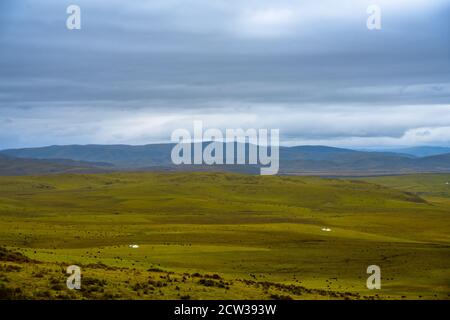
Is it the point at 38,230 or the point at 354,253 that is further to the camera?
the point at 38,230

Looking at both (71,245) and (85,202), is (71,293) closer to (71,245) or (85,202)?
(71,245)

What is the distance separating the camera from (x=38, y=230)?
95750 mm

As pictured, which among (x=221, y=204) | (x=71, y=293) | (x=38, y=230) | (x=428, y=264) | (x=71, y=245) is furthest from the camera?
(x=221, y=204)

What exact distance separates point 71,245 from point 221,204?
103119mm

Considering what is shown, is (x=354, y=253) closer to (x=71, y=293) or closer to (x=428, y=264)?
(x=428, y=264)

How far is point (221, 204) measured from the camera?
180 m
